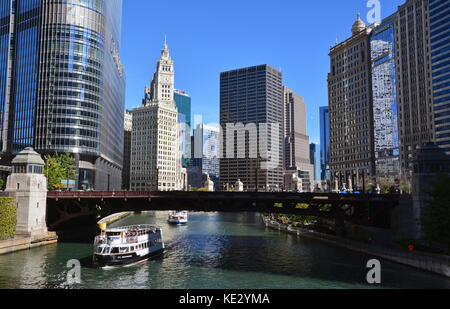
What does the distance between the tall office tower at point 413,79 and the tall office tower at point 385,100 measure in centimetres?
286

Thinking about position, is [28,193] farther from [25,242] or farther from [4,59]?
[4,59]

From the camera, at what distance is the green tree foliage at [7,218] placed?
6194 cm

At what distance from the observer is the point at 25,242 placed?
65.8m

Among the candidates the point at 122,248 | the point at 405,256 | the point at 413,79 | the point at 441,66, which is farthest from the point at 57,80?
the point at 413,79

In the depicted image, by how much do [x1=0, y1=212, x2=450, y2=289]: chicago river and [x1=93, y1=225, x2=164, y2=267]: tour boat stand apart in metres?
1.45

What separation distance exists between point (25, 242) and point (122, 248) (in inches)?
886

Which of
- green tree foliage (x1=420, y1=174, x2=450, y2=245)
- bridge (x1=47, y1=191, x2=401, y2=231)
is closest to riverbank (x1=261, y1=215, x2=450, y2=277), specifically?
green tree foliage (x1=420, y1=174, x2=450, y2=245)

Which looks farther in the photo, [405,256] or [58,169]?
[58,169]

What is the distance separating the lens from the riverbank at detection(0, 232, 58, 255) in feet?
199

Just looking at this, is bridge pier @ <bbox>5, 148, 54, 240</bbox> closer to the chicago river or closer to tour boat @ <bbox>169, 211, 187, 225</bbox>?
the chicago river

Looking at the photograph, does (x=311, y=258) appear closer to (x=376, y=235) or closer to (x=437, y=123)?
(x=376, y=235)

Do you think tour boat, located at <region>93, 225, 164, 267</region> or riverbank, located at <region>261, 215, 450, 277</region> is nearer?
riverbank, located at <region>261, 215, 450, 277</region>

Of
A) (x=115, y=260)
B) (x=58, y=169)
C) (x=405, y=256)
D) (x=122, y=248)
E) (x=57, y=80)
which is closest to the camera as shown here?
(x=405, y=256)
